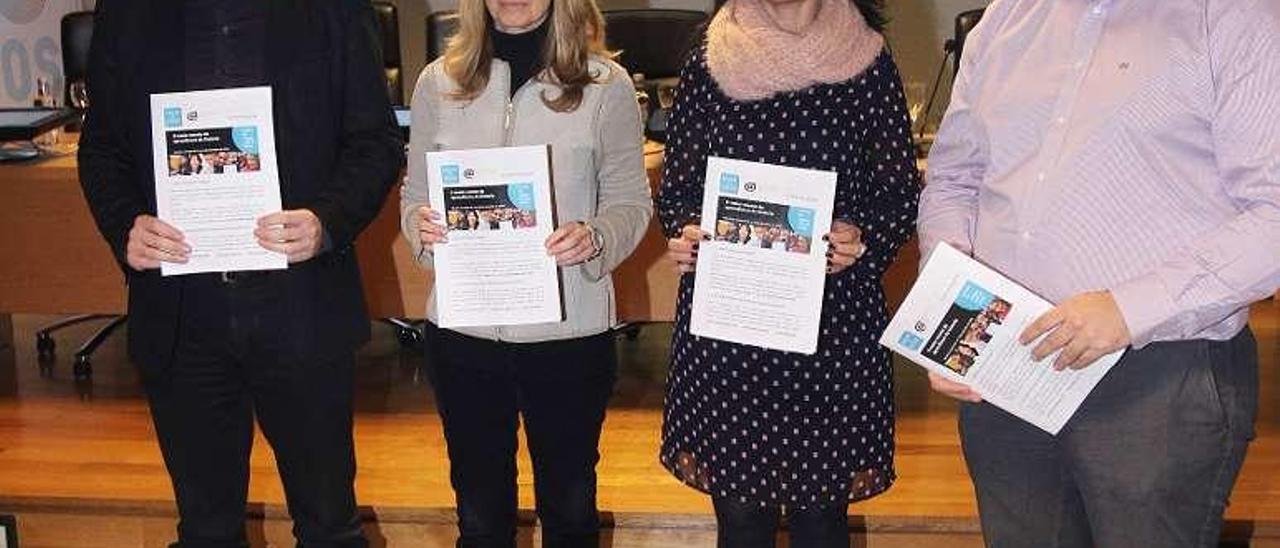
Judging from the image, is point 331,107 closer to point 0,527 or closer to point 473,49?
point 473,49

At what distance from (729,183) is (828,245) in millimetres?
174

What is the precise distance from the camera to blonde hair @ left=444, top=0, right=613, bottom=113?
235 centimetres

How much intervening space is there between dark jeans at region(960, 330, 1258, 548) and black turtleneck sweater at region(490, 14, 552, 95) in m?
0.95

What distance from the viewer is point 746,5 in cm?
222

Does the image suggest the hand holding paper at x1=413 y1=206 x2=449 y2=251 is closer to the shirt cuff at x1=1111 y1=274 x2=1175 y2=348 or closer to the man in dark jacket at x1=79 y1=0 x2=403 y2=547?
the man in dark jacket at x1=79 y1=0 x2=403 y2=547

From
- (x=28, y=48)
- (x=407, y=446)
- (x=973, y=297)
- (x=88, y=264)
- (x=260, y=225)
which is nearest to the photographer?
(x=973, y=297)

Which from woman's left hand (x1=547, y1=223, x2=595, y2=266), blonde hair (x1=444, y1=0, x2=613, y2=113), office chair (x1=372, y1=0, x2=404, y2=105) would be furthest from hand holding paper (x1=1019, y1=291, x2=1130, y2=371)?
office chair (x1=372, y1=0, x2=404, y2=105)

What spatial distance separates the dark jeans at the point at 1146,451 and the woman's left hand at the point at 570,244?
2.38 ft

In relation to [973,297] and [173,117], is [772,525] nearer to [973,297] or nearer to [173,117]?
[973,297]

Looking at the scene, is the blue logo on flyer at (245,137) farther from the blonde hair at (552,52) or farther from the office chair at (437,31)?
the office chair at (437,31)

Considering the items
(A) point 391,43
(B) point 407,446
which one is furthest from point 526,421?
(A) point 391,43

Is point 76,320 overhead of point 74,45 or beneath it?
beneath

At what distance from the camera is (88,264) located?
3854 millimetres

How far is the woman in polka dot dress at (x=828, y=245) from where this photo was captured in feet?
7.11
